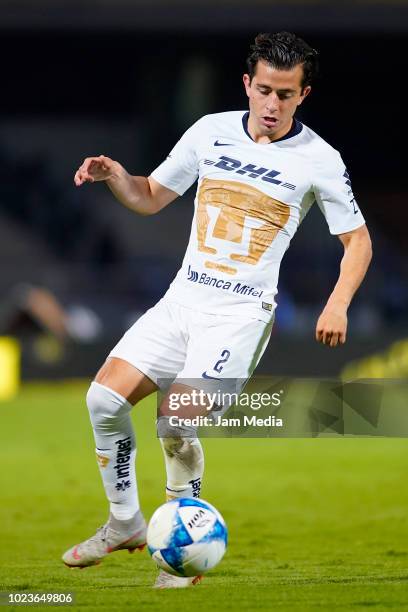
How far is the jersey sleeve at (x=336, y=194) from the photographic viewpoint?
5.96m

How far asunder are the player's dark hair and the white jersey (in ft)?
1.01

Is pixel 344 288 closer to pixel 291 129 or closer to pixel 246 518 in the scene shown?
pixel 291 129

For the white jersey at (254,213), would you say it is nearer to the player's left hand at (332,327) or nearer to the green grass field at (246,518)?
the player's left hand at (332,327)

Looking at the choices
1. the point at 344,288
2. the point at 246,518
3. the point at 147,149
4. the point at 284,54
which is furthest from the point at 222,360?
the point at 147,149

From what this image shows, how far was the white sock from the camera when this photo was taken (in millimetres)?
5938

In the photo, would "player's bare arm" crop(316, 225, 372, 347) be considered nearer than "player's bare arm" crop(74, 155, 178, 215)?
Yes

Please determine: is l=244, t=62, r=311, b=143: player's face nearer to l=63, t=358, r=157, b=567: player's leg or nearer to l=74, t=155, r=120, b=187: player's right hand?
l=74, t=155, r=120, b=187: player's right hand

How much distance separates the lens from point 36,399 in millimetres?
17812

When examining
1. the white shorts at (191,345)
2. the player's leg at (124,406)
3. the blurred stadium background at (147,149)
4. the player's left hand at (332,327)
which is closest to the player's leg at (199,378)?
the white shorts at (191,345)

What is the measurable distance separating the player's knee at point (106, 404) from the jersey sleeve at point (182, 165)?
1129 mm

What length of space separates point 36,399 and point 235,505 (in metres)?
8.81

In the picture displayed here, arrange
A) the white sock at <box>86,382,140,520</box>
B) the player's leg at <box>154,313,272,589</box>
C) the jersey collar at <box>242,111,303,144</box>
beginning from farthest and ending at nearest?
the jersey collar at <box>242,111,303,144</box>
the white sock at <box>86,382,140,520</box>
the player's leg at <box>154,313,272,589</box>

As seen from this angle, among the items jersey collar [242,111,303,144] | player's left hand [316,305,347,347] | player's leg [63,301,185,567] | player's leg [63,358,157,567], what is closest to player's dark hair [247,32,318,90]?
jersey collar [242,111,303,144]

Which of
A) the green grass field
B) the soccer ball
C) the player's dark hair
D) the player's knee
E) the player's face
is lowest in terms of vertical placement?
the green grass field
